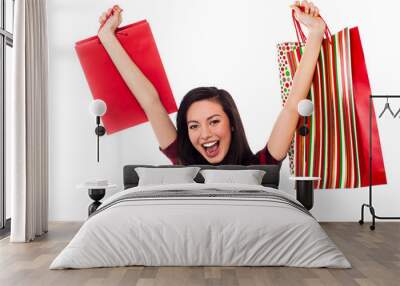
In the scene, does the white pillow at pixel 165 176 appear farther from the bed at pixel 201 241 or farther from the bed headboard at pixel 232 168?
the bed at pixel 201 241

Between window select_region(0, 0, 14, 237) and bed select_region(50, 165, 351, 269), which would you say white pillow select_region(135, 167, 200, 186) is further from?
bed select_region(50, 165, 351, 269)

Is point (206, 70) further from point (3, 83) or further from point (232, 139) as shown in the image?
point (3, 83)

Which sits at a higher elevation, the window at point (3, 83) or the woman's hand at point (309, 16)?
the woman's hand at point (309, 16)

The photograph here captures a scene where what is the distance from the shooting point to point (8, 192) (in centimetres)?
599

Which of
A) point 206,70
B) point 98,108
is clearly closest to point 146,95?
point 98,108

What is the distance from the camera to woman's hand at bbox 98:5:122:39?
6.49m

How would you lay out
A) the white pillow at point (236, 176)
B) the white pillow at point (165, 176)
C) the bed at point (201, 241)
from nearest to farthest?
the bed at point (201, 241) → the white pillow at point (236, 176) → the white pillow at point (165, 176)

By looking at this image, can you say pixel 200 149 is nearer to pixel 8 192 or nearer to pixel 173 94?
pixel 173 94

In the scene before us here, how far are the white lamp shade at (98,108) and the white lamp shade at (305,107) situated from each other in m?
2.31

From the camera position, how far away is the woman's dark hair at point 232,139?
6363mm

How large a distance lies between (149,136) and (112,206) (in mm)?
2209

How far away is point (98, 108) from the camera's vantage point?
626 centimetres

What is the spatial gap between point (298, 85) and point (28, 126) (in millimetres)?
3136

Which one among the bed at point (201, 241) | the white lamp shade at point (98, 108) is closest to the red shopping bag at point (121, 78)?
the white lamp shade at point (98, 108)
